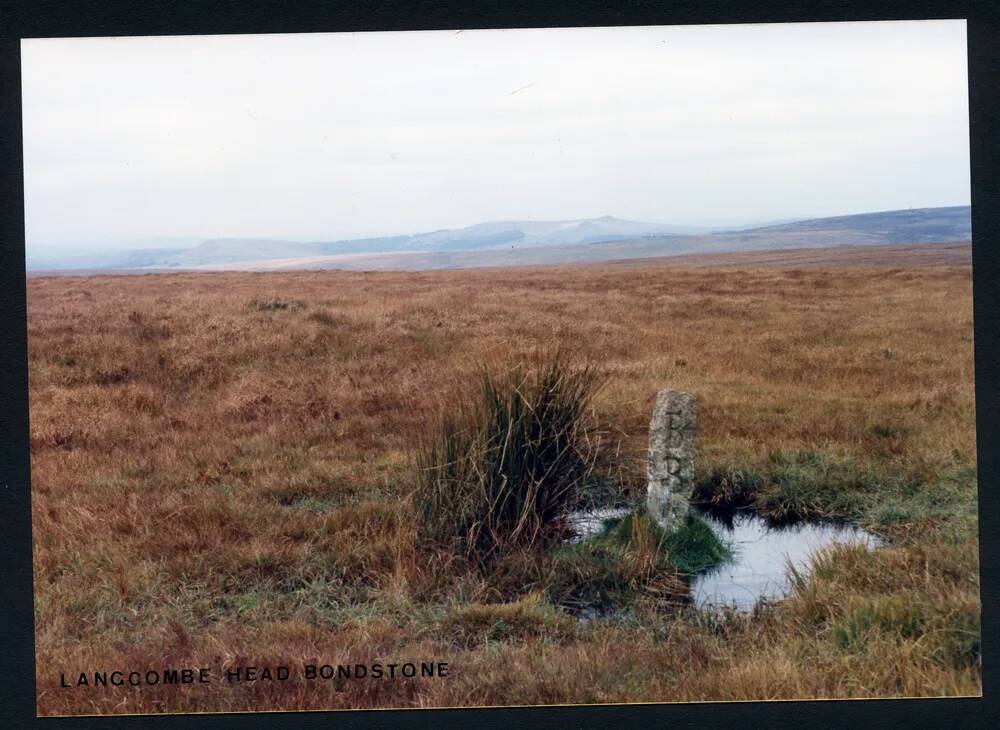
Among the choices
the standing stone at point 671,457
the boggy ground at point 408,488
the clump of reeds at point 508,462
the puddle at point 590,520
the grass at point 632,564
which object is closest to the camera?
the boggy ground at point 408,488

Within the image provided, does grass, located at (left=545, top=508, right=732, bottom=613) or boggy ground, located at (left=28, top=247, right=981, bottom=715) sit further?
grass, located at (left=545, top=508, right=732, bottom=613)

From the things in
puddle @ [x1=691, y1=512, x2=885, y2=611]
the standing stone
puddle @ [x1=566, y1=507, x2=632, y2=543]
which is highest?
the standing stone

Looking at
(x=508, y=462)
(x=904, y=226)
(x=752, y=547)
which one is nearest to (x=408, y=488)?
(x=508, y=462)

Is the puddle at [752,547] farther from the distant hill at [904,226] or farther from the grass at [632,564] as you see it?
the distant hill at [904,226]

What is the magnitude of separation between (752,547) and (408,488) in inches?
90.9

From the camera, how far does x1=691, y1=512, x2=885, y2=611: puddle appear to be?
5.54 m

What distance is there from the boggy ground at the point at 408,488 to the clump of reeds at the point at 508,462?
0.31m

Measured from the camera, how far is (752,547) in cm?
621

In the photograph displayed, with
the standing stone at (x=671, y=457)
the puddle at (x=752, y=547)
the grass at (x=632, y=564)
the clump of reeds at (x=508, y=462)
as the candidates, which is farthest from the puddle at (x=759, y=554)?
the clump of reeds at (x=508, y=462)

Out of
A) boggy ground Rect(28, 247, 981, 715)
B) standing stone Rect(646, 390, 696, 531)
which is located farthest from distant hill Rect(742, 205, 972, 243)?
standing stone Rect(646, 390, 696, 531)

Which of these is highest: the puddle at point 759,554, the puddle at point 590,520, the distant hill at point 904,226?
the distant hill at point 904,226

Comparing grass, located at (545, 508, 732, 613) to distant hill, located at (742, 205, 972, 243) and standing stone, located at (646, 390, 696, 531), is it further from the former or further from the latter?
distant hill, located at (742, 205, 972, 243)

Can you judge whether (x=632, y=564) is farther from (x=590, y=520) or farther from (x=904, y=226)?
(x=904, y=226)

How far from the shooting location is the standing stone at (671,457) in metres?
5.96
